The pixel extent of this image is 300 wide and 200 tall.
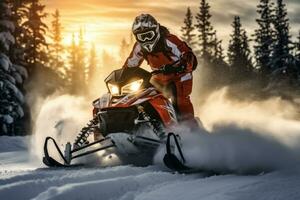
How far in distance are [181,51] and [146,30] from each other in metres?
0.71

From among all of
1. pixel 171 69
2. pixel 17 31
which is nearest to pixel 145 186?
pixel 171 69

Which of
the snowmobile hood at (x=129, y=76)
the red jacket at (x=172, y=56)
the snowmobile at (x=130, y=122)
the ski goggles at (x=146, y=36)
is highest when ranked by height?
the ski goggles at (x=146, y=36)

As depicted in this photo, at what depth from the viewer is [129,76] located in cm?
841

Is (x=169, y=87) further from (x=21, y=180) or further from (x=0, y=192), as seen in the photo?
(x=0, y=192)

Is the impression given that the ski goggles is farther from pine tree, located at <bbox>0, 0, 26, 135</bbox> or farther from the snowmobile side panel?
pine tree, located at <bbox>0, 0, 26, 135</bbox>

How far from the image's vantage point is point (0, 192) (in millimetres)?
5371

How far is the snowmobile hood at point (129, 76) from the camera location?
837cm

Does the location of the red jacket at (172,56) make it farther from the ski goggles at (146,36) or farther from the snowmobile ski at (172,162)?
the snowmobile ski at (172,162)

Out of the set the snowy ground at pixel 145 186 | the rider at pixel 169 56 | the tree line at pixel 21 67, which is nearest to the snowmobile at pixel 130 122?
the rider at pixel 169 56

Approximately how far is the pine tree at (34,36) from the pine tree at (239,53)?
36.6 meters

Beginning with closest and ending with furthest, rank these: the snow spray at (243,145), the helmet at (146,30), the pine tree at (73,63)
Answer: the snow spray at (243,145), the helmet at (146,30), the pine tree at (73,63)

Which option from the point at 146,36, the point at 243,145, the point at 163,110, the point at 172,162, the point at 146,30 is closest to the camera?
the point at 172,162

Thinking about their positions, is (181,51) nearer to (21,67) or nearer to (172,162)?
(172,162)

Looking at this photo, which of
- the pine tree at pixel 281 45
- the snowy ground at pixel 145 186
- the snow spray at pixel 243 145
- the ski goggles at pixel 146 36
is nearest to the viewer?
the snowy ground at pixel 145 186
